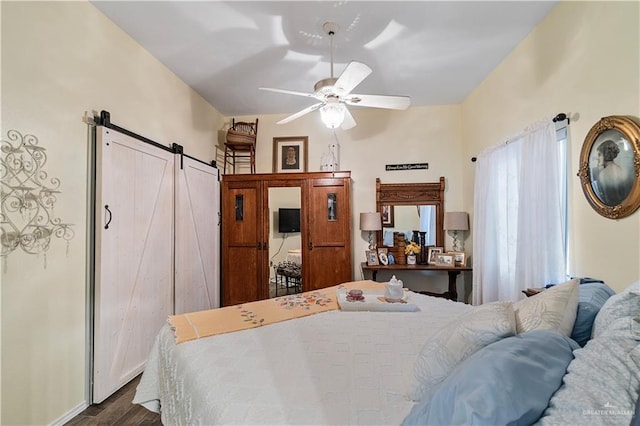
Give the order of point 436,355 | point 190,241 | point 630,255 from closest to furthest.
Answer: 1. point 436,355
2. point 630,255
3. point 190,241

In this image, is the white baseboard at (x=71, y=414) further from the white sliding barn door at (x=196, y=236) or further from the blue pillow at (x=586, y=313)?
the blue pillow at (x=586, y=313)

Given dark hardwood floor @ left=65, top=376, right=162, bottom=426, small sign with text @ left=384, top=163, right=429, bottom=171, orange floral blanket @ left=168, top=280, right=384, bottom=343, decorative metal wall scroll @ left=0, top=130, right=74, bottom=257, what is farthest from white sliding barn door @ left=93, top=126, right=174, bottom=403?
small sign with text @ left=384, top=163, right=429, bottom=171

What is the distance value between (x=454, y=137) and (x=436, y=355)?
3643 mm

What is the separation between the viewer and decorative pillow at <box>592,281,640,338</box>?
3.17 feet

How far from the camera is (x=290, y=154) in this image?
4.24m

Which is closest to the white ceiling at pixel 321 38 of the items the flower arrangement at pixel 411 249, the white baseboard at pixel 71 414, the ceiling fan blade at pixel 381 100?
the ceiling fan blade at pixel 381 100

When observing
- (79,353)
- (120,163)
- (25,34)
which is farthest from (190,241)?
(25,34)

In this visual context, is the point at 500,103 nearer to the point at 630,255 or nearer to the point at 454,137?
the point at 454,137

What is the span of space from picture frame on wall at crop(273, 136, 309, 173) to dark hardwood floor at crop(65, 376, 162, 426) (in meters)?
3.02

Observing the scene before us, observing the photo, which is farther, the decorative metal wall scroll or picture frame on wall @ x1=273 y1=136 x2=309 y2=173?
picture frame on wall @ x1=273 y1=136 x2=309 y2=173

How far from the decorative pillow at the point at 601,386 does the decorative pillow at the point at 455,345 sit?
0.20 metres

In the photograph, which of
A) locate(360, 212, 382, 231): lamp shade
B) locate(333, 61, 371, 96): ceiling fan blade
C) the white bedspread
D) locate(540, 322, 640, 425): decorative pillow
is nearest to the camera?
locate(540, 322, 640, 425): decorative pillow

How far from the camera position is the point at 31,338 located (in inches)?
67.9

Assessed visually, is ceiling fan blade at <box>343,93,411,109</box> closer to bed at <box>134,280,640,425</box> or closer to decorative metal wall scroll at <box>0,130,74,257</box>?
bed at <box>134,280,640,425</box>
